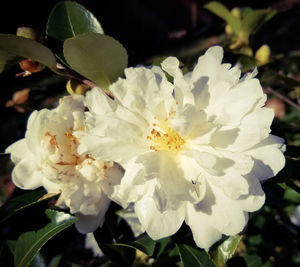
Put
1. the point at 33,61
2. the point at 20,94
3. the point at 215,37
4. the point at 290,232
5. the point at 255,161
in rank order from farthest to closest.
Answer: the point at 215,37 < the point at 290,232 < the point at 20,94 < the point at 33,61 < the point at 255,161

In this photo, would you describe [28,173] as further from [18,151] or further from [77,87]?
[77,87]

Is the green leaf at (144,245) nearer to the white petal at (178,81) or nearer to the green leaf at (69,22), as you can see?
the white petal at (178,81)

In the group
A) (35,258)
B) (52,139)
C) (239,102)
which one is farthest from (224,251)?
(35,258)

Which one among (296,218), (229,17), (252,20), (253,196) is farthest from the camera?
(296,218)

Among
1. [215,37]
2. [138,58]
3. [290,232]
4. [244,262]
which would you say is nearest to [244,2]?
[215,37]

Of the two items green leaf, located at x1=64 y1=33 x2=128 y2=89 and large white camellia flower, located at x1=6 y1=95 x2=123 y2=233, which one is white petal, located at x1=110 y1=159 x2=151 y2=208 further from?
green leaf, located at x1=64 y1=33 x2=128 y2=89

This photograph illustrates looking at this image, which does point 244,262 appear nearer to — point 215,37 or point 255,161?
point 255,161
